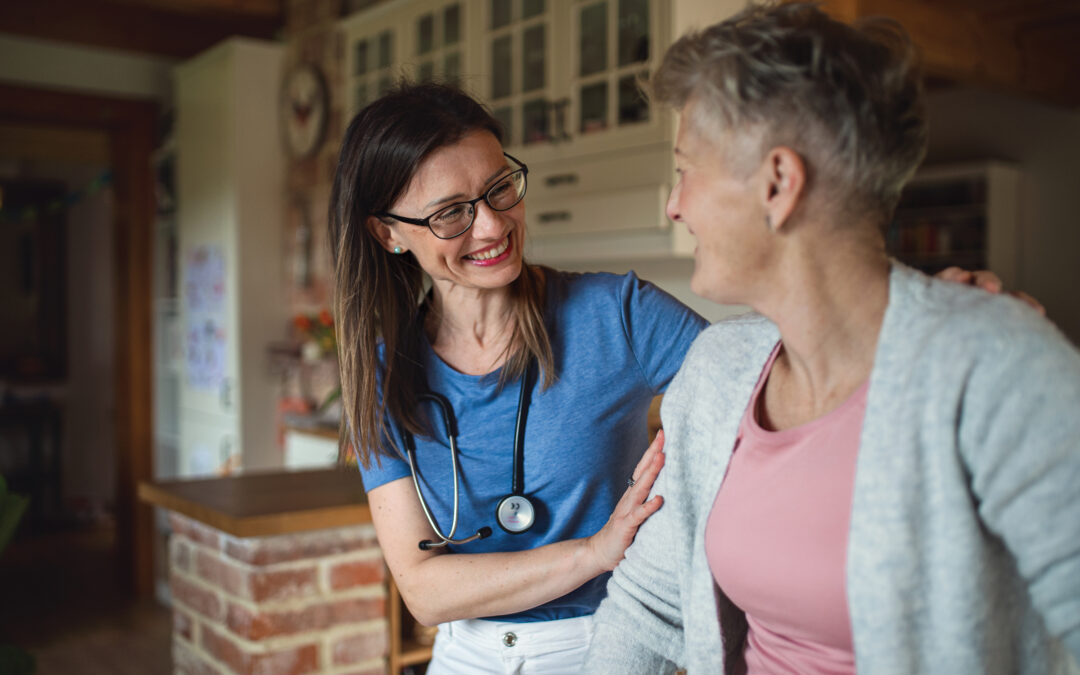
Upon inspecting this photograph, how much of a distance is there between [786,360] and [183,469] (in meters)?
4.65

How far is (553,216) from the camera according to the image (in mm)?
3078

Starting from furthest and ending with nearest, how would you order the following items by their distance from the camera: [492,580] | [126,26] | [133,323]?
[133,323] < [126,26] < [492,580]

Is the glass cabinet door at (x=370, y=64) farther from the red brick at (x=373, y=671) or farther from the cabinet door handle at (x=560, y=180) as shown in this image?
the red brick at (x=373, y=671)

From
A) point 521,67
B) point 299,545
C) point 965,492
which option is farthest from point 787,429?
point 521,67

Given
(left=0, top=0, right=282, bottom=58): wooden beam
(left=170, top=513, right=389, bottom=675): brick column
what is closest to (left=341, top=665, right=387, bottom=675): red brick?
(left=170, top=513, right=389, bottom=675): brick column

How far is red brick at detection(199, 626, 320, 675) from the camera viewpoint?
189cm

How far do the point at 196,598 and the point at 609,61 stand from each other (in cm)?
189

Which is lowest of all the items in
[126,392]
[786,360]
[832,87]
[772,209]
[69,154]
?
[126,392]

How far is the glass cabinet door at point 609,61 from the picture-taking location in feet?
9.00

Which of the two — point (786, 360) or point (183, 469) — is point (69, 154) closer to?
point (183, 469)

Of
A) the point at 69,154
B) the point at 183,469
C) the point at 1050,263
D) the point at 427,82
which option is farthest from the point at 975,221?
the point at 69,154

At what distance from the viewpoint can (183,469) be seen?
5.08 m

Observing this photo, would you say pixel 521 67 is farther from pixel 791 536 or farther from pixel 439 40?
pixel 791 536

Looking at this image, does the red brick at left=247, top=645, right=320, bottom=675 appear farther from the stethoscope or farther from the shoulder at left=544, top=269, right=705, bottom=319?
the shoulder at left=544, top=269, right=705, bottom=319
